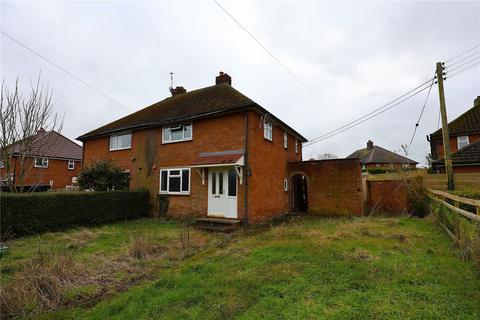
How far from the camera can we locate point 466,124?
21.5m

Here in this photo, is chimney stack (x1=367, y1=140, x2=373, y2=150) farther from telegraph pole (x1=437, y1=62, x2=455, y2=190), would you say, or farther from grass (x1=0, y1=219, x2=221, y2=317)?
grass (x1=0, y1=219, x2=221, y2=317)

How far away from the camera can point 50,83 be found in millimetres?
11430

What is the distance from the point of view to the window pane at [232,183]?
37.2ft

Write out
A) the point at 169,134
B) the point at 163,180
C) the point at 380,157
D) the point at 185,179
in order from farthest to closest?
the point at 380,157
the point at 169,134
the point at 163,180
the point at 185,179

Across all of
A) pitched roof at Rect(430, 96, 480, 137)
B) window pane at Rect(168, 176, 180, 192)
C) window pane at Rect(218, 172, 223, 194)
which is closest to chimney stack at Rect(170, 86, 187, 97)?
window pane at Rect(168, 176, 180, 192)

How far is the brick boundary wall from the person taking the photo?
13406 millimetres

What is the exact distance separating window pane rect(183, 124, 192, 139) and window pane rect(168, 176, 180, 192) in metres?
2.30

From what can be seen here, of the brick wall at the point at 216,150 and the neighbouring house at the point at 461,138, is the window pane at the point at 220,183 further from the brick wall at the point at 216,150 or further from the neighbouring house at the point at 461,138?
the neighbouring house at the point at 461,138

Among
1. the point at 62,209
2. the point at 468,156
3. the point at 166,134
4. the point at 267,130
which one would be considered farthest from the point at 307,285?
the point at 468,156

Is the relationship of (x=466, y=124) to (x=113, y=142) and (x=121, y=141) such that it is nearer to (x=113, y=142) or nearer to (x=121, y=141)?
(x=121, y=141)

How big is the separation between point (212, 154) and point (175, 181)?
2815 mm

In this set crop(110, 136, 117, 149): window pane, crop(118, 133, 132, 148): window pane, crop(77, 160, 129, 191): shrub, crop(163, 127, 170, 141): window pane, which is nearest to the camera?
crop(77, 160, 129, 191): shrub

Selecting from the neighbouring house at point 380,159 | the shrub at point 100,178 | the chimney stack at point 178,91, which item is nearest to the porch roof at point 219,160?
the shrub at point 100,178

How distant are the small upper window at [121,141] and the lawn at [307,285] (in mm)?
9646
